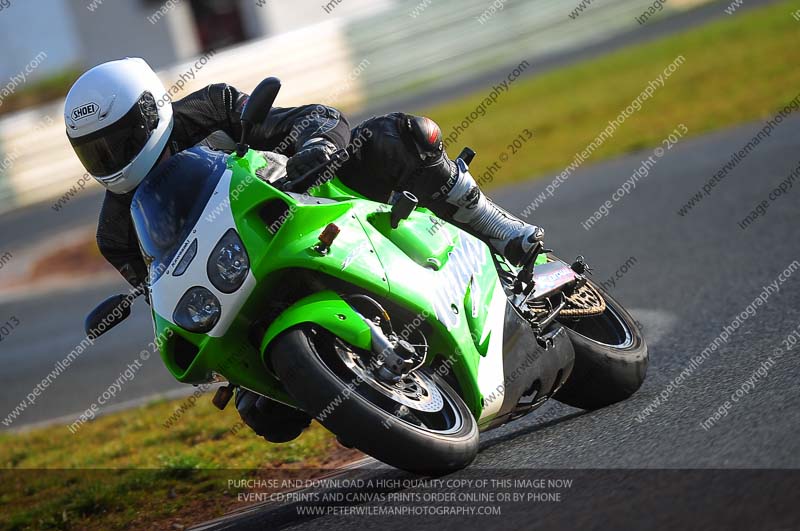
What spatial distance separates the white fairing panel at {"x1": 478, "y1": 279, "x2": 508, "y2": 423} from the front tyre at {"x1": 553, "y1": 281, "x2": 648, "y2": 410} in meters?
0.55

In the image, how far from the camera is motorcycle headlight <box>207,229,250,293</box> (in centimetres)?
403

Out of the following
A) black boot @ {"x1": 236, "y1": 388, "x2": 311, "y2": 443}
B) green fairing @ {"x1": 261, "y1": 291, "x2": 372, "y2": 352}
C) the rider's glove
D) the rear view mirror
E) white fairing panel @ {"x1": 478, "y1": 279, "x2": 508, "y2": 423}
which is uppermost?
the rider's glove

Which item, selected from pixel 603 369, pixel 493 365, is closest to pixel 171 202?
pixel 493 365

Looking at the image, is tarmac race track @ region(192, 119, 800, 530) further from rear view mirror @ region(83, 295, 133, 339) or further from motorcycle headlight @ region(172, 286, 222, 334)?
rear view mirror @ region(83, 295, 133, 339)

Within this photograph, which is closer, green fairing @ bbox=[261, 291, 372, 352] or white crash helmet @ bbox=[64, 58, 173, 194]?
green fairing @ bbox=[261, 291, 372, 352]

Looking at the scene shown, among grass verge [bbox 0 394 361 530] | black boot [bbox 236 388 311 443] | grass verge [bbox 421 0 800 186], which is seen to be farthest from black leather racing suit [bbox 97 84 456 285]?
grass verge [bbox 421 0 800 186]

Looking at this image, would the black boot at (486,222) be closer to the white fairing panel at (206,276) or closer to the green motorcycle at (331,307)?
the green motorcycle at (331,307)

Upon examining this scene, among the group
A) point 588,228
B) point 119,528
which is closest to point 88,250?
point 588,228

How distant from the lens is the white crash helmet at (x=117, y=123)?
4.37m

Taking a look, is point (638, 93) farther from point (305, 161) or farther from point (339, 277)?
point (339, 277)

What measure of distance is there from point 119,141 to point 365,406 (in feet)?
4.93

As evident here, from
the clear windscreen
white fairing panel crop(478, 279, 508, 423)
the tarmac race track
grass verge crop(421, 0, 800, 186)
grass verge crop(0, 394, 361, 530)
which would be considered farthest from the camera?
grass verge crop(421, 0, 800, 186)

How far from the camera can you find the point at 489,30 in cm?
2094

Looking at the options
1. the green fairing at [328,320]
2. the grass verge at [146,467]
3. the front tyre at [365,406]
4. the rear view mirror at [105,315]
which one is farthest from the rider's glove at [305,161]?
the grass verge at [146,467]
